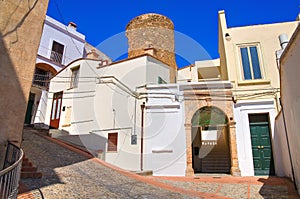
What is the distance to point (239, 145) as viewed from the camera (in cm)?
953

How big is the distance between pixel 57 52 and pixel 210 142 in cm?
1556

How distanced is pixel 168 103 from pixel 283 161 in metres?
5.37

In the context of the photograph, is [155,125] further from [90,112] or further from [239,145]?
[90,112]

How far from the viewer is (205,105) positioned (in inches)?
415

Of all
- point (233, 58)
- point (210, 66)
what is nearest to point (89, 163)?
point (233, 58)

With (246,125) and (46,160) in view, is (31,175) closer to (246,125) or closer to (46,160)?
(46,160)

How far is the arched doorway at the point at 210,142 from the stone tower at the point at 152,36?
5886 millimetres

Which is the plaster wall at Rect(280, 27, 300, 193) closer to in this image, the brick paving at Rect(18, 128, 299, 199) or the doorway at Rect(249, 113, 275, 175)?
the brick paving at Rect(18, 128, 299, 199)

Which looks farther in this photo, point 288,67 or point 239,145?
point 239,145

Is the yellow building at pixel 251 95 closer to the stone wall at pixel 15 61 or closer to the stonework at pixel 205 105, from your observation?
the stonework at pixel 205 105

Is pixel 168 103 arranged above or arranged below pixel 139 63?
below

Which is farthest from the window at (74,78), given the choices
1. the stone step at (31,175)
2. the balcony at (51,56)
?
the stone step at (31,175)

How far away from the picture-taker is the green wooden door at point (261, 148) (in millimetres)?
9180

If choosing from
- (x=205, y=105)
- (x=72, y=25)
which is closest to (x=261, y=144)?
(x=205, y=105)
